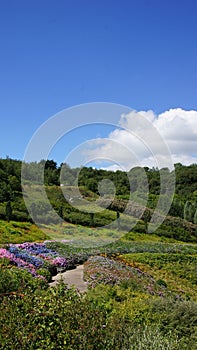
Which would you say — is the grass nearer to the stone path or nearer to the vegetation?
the vegetation

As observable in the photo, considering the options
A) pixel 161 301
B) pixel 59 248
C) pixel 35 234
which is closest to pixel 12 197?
pixel 35 234

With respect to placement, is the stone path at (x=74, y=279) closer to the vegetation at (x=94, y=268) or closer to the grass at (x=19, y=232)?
the vegetation at (x=94, y=268)

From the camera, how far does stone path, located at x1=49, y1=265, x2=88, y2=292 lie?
421 inches

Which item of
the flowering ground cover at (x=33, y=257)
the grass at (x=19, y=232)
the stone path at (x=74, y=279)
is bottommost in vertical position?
the stone path at (x=74, y=279)

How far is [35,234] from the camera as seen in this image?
21.7 meters

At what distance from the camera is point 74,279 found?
12.0m

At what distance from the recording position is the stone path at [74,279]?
10.7 m

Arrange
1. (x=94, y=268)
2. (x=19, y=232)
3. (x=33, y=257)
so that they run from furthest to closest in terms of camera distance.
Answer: (x=19, y=232) → (x=33, y=257) → (x=94, y=268)

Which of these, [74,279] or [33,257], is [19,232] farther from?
[74,279]

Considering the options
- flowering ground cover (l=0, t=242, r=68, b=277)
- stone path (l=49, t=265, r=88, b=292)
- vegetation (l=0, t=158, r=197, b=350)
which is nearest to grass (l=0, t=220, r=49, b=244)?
vegetation (l=0, t=158, r=197, b=350)

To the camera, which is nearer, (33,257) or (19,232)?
(33,257)

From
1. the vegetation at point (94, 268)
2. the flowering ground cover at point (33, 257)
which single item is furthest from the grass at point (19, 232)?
the flowering ground cover at point (33, 257)

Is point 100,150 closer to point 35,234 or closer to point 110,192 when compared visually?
point 35,234

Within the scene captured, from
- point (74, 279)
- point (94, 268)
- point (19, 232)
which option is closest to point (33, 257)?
point (74, 279)
